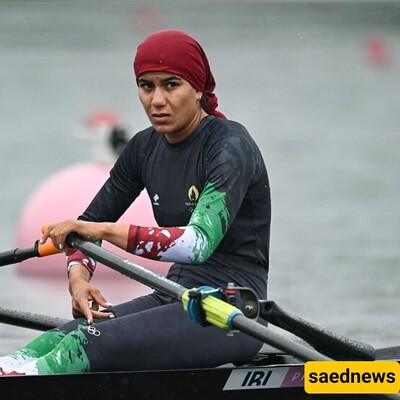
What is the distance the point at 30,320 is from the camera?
6789 mm

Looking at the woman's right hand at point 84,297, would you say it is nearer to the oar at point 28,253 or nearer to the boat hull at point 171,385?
the oar at point 28,253

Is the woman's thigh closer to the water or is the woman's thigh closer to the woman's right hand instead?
the woman's right hand

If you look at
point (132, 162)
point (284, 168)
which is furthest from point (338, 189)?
point (132, 162)

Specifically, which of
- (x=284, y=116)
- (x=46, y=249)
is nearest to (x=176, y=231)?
(x=46, y=249)

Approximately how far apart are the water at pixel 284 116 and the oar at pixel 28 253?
2248mm

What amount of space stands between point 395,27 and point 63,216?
30.1 meters

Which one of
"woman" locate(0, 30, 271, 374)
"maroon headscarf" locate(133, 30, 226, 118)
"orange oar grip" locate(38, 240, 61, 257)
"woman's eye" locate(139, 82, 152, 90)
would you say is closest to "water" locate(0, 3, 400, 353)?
"orange oar grip" locate(38, 240, 61, 257)

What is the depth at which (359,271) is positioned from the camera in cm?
1301

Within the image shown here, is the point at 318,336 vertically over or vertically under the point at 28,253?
under

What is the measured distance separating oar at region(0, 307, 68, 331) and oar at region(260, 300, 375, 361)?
1315 millimetres

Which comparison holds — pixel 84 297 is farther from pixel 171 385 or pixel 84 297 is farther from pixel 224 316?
pixel 224 316

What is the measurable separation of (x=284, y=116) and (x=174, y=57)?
72.1 feet

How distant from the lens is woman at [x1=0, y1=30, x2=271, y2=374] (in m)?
5.74

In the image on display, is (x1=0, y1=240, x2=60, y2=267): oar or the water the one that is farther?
the water
